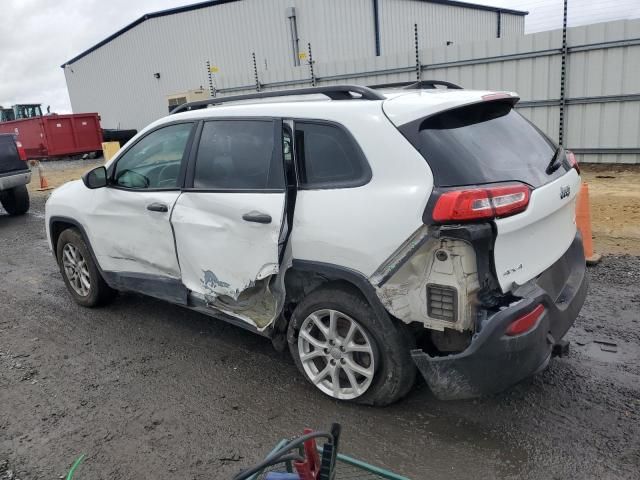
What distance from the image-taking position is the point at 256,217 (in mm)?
3289

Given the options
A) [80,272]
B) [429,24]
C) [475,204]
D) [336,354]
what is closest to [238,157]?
[336,354]

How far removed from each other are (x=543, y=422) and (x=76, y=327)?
3.82 m

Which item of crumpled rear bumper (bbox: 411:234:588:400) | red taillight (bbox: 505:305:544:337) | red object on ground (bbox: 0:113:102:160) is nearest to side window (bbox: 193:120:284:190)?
crumpled rear bumper (bbox: 411:234:588:400)

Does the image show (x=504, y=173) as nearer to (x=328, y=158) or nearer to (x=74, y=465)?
(x=328, y=158)

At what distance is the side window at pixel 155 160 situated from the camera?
13.1 feet

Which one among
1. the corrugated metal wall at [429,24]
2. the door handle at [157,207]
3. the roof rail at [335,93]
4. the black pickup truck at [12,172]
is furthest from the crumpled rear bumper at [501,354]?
the corrugated metal wall at [429,24]

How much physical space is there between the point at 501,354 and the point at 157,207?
257 centimetres

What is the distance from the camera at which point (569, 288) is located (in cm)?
315

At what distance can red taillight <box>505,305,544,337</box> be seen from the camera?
8.55 ft

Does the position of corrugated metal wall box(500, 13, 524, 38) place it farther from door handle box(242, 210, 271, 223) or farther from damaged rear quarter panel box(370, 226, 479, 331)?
damaged rear quarter panel box(370, 226, 479, 331)

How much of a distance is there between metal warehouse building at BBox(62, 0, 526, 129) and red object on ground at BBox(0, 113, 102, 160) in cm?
409

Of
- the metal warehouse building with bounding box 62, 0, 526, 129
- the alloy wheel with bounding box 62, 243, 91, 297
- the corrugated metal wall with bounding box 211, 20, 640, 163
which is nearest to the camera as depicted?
the alloy wheel with bounding box 62, 243, 91, 297

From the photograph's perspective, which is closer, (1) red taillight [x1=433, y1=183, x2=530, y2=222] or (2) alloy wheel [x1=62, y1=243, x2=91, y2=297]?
(1) red taillight [x1=433, y1=183, x2=530, y2=222]

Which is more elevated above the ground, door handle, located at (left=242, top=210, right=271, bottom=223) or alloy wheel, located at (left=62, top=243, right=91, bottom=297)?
door handle, located at (left=242, top=210, right=271, bottom=223)
